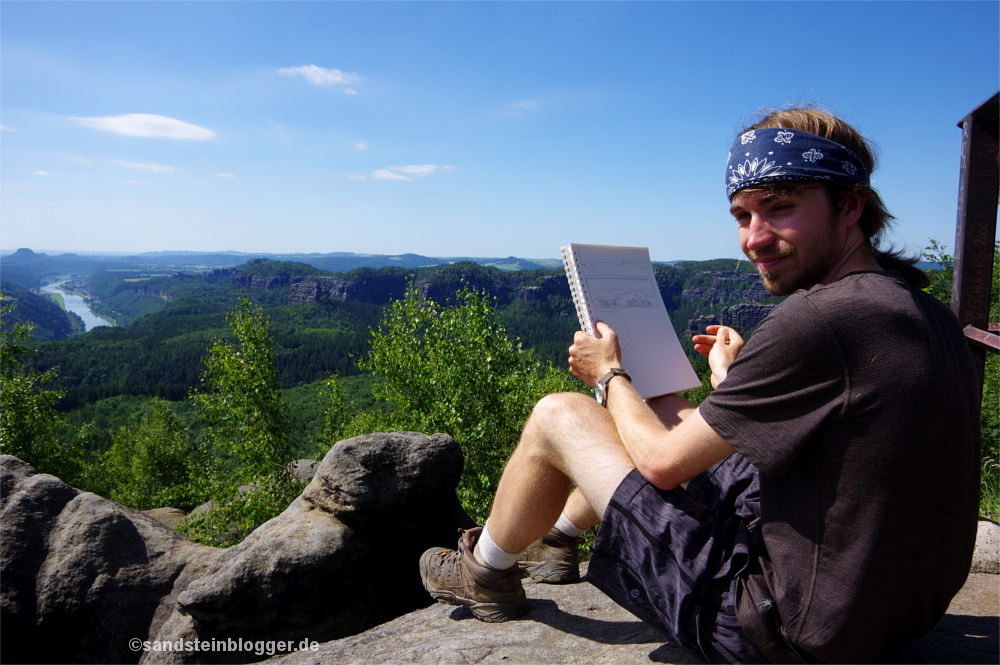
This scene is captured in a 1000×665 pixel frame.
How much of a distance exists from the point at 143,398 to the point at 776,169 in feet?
349

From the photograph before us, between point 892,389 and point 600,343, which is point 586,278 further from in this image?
point 892,389

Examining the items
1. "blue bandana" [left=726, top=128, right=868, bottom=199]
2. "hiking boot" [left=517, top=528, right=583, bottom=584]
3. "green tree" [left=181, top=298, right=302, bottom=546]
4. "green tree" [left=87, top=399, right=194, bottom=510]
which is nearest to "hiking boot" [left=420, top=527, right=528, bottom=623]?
"hiking boot" [left=517, top=528, right=583, bottom=584]

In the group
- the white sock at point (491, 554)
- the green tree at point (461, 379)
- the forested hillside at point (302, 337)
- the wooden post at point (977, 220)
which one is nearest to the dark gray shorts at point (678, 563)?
the white sock at point (491, 554)

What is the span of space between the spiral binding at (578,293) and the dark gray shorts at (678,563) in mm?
825

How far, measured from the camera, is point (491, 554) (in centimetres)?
300

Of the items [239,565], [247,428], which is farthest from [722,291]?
[239,565]

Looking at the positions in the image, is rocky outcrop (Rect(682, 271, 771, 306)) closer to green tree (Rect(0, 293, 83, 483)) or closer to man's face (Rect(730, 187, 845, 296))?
green tree (Rect(0, 293, 83, 483))

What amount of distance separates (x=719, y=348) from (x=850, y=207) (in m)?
1.03

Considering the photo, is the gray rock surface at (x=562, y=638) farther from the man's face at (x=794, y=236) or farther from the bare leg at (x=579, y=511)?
the man's face at (x=794, y=236)

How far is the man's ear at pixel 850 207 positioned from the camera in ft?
7.35

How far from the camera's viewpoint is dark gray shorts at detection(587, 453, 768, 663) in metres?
2.19

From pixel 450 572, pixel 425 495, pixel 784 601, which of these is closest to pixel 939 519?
pixel 784 601

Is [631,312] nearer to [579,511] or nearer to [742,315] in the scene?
[579,511]

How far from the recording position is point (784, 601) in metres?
2.01
